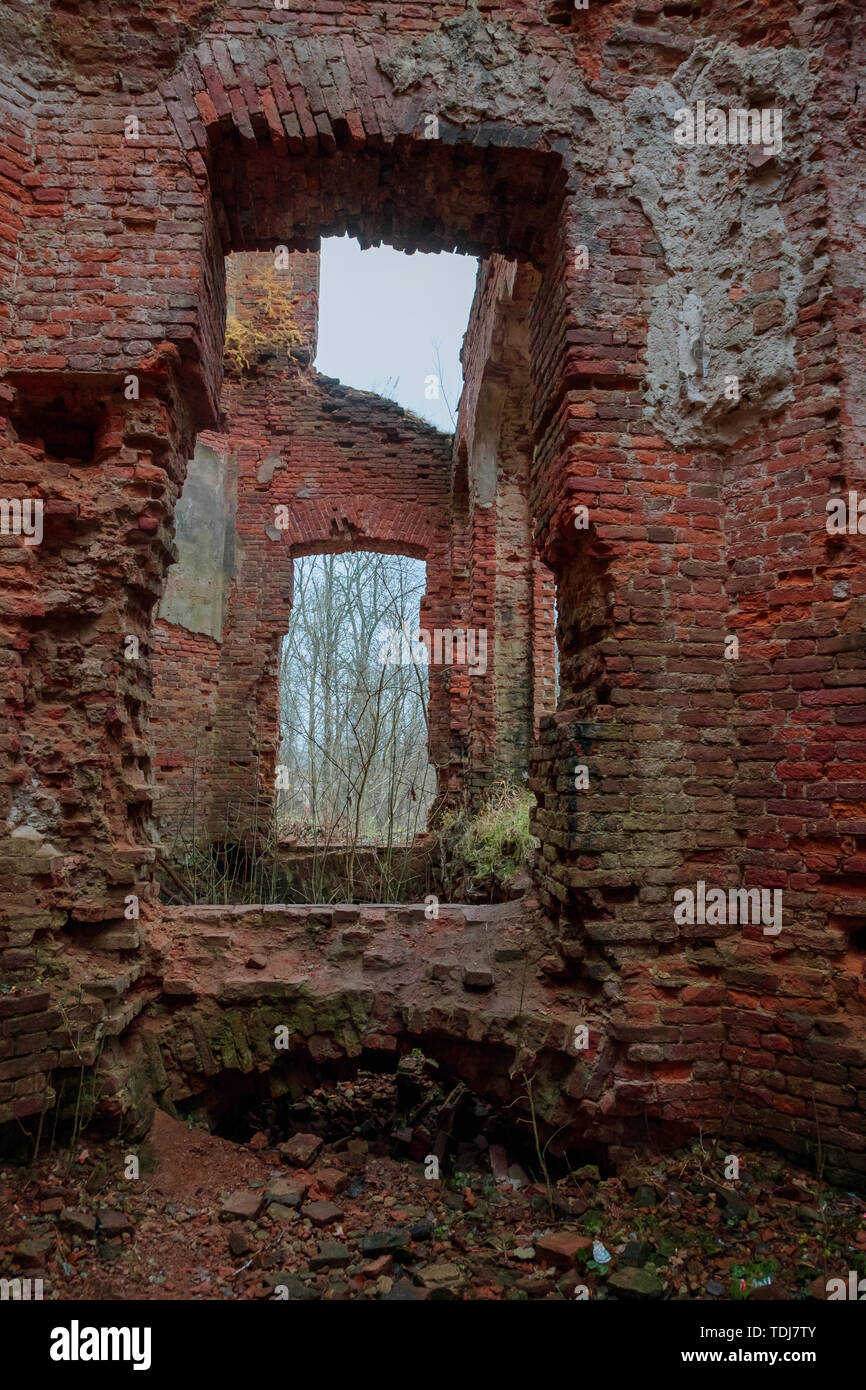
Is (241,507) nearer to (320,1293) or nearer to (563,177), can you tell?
(563,177)

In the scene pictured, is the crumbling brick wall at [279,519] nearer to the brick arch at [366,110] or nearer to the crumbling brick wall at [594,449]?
the crumbling brick wall at [594,449]

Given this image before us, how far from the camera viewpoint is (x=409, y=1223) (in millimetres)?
2971

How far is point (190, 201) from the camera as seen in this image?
3682 mm

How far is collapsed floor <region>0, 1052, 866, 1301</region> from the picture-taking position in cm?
248

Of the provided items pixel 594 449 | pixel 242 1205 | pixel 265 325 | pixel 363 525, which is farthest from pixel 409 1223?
pixel 265 325

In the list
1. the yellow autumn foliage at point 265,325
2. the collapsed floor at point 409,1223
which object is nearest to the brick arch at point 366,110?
the collapsed floor at point 409,1223

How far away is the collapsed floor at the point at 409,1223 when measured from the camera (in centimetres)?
248

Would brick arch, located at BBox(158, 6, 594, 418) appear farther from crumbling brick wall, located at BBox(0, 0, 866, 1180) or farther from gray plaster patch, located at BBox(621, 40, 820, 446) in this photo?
gray plaster patch, located at BBox(621, 40, 820, 446)

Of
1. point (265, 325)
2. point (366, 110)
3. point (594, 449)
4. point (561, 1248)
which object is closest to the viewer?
point (561, 1248)

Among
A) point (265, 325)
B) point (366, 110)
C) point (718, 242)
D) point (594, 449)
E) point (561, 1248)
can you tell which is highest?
point (265, 325)

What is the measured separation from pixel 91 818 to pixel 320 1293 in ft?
6.92

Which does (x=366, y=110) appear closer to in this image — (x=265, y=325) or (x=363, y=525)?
(x=363, y=525)

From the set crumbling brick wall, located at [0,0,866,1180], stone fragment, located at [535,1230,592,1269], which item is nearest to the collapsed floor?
stone fragment, located at [535,1230,592,1269]
